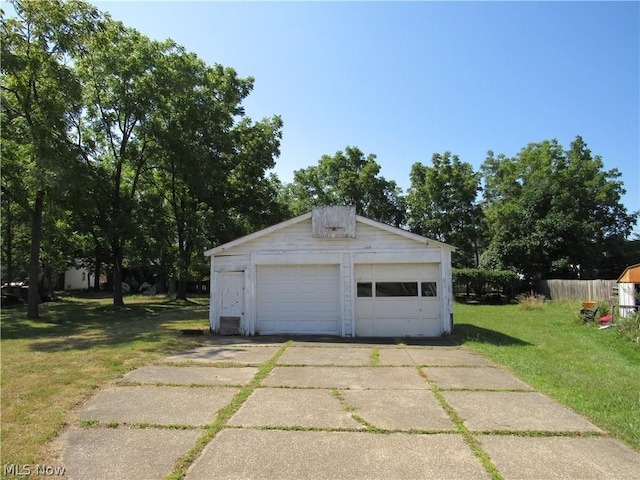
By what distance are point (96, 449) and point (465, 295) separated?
93.7 feet

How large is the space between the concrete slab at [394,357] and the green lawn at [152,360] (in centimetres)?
181

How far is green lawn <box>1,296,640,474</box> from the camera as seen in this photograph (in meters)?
5.16

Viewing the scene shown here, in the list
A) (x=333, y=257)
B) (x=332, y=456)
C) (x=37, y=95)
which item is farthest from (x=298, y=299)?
(x=37, y=95)

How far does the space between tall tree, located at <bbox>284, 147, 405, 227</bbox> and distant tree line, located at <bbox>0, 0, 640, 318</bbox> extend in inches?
4.9

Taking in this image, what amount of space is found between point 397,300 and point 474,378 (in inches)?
209

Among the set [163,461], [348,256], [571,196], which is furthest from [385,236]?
[571,196]

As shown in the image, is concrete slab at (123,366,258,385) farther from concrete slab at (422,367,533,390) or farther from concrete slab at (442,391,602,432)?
concrete slab at (442,391,602,432)

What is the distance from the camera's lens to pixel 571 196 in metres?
33.6

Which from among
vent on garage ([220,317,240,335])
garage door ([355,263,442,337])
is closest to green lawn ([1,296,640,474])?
vent on garage ([220,317,240,335])

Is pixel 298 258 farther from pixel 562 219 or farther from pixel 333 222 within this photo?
pixel 562 219

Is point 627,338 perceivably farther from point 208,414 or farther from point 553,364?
point 208,414

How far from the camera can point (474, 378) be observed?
7527 millimetres
